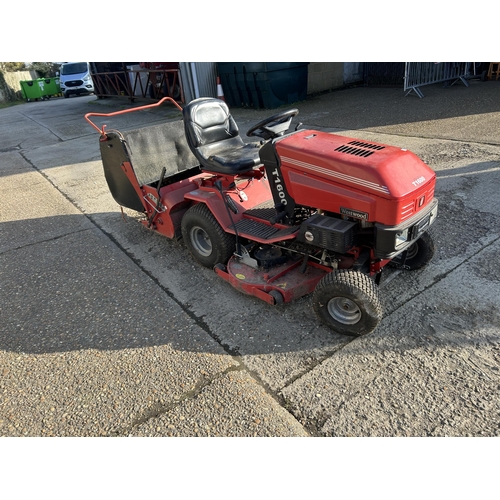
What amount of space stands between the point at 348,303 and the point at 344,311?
4.4 inches

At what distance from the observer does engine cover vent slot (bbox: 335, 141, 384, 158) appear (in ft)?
8.50

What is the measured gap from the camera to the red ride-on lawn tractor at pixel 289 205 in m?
2.49

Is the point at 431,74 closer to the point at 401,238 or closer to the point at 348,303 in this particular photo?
the point at 401,238

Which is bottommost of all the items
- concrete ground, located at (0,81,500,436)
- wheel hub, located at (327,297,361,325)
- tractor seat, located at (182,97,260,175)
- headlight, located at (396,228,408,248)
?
concrete ground, located at (0,81,500,436)

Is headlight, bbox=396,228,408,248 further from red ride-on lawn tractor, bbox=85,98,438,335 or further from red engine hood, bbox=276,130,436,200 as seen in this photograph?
red engine hood, bbox=276,130,436,200

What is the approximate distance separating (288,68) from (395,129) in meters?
4.05

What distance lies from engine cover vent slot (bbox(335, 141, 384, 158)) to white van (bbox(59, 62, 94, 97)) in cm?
2114

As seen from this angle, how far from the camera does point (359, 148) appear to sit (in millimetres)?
2664

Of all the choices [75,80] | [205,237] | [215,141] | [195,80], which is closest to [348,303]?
[205,237]

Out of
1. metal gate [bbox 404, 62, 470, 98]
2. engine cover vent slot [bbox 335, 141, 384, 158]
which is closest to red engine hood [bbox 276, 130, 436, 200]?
engine cover vent slot [bbox 335, 141, 384, 158]

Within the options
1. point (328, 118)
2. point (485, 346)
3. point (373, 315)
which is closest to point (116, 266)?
point (373, 315)

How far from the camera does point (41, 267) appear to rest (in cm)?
399

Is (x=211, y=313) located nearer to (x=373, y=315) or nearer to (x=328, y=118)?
(x=373, y=315)

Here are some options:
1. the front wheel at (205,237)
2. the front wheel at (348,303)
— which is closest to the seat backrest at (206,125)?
the front wheel at (205,237)
